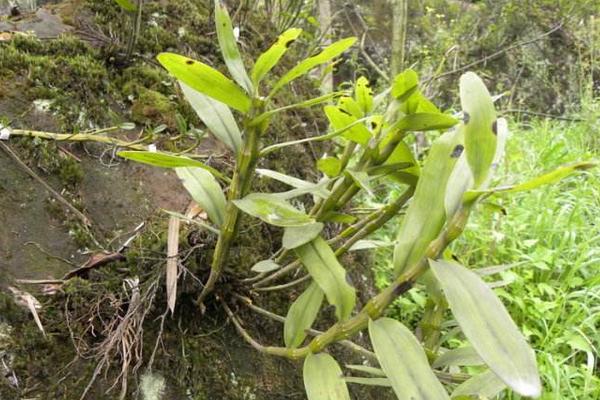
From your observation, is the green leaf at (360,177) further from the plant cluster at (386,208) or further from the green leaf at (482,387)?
the green leaf at (482,387)

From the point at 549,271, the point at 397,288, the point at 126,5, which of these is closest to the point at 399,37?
the point at 549,271

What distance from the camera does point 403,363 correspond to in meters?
0.52

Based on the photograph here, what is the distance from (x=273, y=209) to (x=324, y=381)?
210mm

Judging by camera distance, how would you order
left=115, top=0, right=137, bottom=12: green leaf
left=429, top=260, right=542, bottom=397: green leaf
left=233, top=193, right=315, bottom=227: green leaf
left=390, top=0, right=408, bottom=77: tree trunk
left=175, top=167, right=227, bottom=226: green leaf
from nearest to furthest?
left=429, top=260, right=542, bottom=397: green leaf < left=233, top=193, right=315, bottom=227: green leaf < left=175, top=167, right=227, bottom=226: green leaf < left=115, top=0, right=137, bottom=12: green leaf < left=390, top=0, right=408, bottom=77: tree trunk

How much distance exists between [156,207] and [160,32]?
0.56 meters

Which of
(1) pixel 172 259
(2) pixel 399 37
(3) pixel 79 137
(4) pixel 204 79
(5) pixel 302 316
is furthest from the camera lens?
(2) pixel 399 37

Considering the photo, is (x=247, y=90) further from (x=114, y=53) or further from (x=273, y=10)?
(x=273, y=10)

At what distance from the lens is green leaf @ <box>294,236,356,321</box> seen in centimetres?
60

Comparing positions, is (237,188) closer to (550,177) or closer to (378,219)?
(378,219)

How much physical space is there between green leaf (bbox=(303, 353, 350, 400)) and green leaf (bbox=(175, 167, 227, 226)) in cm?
24

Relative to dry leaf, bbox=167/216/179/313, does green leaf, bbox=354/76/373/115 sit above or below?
above

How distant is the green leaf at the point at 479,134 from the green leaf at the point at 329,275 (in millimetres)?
Answer: 192

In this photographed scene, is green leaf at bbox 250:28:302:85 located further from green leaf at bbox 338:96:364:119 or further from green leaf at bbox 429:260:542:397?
green leaf at bbox 429:260:542:397

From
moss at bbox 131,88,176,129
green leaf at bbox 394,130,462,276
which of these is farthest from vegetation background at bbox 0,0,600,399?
green leaf at bbox 394,130,462,276
